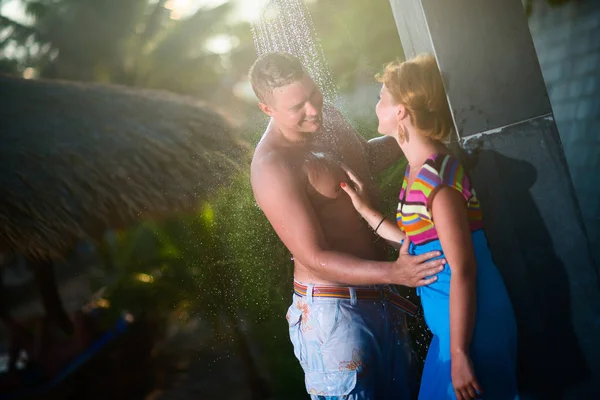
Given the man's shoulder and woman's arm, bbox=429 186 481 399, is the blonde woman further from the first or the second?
the man's shoulder

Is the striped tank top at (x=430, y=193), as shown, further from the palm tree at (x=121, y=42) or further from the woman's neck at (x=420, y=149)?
the palm tree at (x=121, y=42)

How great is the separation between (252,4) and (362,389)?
1989 millimetres

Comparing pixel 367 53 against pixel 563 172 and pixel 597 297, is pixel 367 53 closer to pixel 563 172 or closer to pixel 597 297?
pixel 563 172

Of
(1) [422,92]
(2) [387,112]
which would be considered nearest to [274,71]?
(2) [387,112]

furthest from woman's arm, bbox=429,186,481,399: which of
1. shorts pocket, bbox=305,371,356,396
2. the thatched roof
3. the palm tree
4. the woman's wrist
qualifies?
the palm tree

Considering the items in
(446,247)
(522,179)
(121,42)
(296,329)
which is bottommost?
(296,329)

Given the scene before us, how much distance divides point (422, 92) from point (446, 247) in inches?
25.2

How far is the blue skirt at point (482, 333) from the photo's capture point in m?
2.14

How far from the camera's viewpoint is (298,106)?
2299 mm

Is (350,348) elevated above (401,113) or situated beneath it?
situated beneath

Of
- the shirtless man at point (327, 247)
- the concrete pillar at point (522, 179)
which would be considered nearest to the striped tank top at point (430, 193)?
the shirtless man at point (327, 247)

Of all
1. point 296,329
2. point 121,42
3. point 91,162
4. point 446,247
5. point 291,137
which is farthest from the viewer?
point 121,42

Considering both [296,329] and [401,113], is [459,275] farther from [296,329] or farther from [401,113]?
[296,329]

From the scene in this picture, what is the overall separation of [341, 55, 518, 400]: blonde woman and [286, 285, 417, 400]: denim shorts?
267 mm
